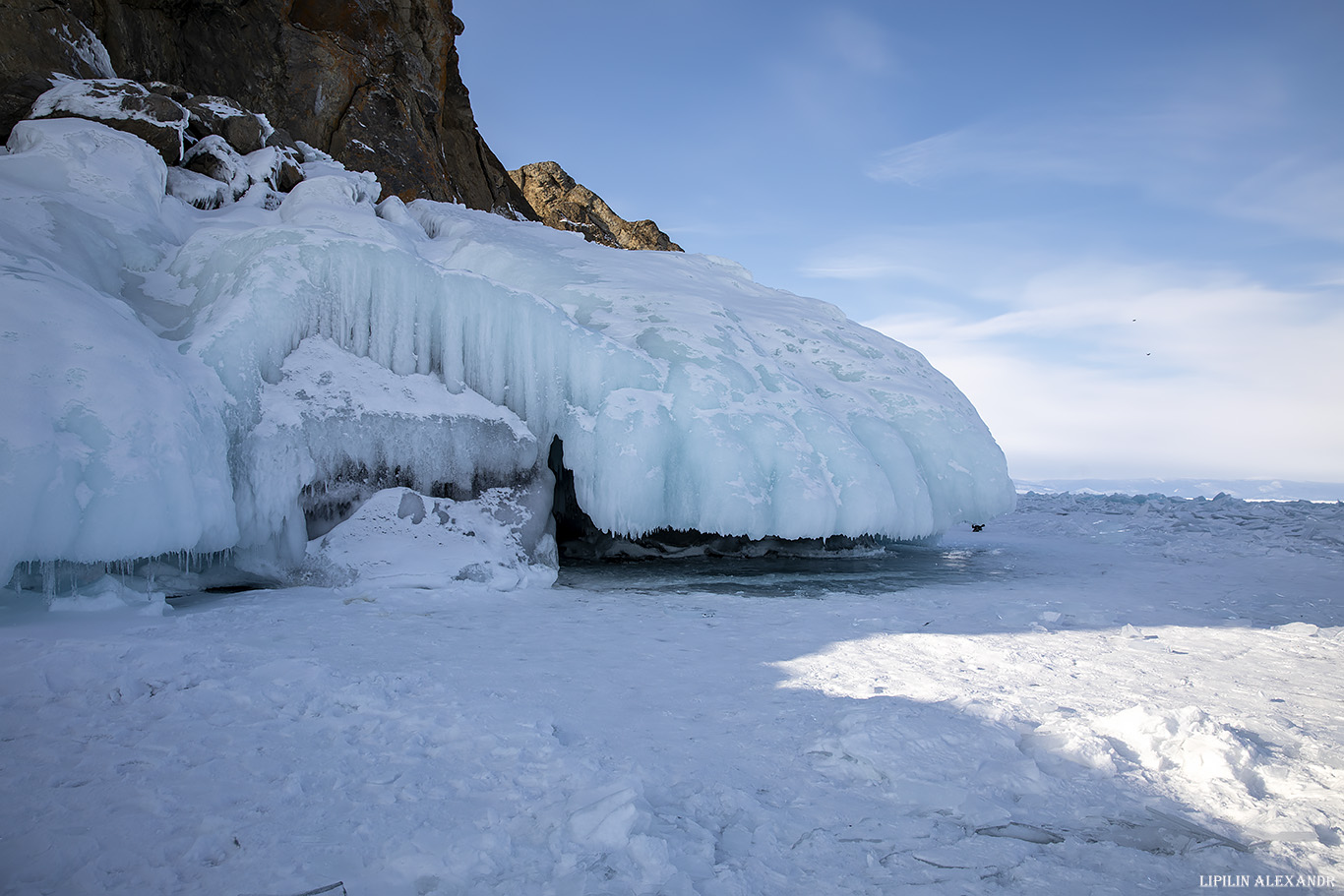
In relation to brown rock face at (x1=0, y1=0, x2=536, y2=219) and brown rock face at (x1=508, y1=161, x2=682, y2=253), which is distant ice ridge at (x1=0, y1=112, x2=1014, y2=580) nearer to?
brown rock face at (x1=0, y1=0, x2=536, y2=219)

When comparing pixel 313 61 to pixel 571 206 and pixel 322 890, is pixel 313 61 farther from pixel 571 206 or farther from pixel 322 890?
pixel 322 890

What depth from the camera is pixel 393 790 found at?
187cm

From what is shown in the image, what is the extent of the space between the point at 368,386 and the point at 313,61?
29.6 feet

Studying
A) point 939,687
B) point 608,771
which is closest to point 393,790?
point 608,771

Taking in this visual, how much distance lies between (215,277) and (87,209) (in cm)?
111

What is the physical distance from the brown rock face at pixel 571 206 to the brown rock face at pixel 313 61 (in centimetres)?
833

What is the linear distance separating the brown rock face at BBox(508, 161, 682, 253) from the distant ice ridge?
51.6ft

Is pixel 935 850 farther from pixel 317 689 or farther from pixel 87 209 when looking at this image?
pixel 87 209

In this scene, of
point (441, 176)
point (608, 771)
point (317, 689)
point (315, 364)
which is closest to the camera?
point (608, 771)

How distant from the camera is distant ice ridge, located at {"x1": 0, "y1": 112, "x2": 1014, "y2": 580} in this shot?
3.48 m

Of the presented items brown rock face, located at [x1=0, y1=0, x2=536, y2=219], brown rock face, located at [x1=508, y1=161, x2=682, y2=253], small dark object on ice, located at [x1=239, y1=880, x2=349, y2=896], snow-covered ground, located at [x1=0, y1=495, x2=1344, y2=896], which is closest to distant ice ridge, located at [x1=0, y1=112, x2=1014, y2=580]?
snow-covered ground, located at [x1=0, y1=495, x2=1344, y2=896]

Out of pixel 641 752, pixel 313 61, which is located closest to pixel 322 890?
pixel 641 752

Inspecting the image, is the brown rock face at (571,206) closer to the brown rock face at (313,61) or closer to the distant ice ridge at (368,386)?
the brown rock face at (313,61)

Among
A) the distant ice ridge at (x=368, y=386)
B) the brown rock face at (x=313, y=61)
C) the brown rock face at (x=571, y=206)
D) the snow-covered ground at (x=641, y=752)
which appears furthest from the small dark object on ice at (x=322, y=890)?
the brown rock face at (x=571, y=206)
